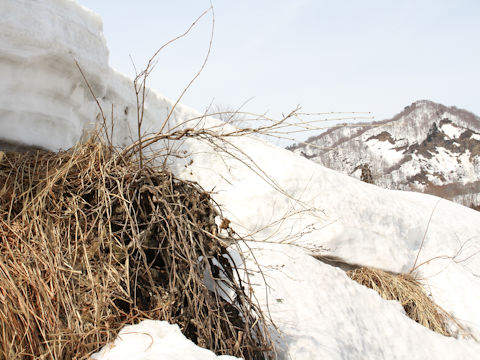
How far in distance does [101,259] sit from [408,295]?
2.28 meters

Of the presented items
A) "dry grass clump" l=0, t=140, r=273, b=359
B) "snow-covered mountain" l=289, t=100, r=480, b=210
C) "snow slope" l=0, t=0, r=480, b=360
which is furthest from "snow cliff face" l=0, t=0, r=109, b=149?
"snow-covered mountain" l=289, t=100, r=480, b=210

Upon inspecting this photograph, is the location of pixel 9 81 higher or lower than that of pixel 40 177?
higher

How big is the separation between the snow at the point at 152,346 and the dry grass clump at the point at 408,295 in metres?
2.02

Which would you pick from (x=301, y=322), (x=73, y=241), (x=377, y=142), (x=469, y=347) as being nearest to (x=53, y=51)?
(x=73, y=241)

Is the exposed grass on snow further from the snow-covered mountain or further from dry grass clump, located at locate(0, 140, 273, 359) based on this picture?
the snow-covered mountain

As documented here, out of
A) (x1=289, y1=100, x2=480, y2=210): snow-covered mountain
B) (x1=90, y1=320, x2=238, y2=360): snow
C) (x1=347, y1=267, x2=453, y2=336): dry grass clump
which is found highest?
A: (x1=289, y1=100, x2=480, y2=210): snow-covered mountain

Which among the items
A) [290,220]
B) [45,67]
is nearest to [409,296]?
[290,220]

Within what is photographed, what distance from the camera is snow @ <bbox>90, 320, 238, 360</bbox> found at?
0.99 metres

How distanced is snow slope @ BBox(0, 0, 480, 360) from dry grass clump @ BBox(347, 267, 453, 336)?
103 millimetres

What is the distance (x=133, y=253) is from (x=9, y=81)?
909 millimetres

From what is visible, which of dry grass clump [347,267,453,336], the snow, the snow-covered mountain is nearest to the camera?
the snow

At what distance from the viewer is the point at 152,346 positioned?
3.41 ft

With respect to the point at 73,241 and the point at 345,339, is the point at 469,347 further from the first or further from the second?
the point at 73,241

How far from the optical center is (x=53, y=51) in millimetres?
1728
